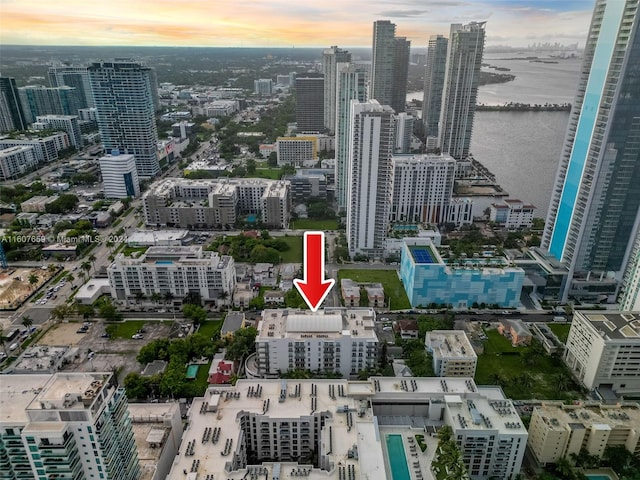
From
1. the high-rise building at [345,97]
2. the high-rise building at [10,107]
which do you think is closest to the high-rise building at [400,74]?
the high-rise building at [345,97]

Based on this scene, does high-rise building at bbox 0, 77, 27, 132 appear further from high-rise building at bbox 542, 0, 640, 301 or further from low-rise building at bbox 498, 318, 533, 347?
low-rise building at bbox 498, 318, 533, 347

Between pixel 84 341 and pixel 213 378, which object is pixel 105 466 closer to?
pixel 213 378

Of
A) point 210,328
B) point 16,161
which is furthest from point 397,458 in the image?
point 16,161

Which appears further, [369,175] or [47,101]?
[47,101]

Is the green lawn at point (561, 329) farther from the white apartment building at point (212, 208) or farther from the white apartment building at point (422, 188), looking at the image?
the white apartment building at point (212, 208)

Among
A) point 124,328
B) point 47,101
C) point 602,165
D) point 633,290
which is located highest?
point 602,165

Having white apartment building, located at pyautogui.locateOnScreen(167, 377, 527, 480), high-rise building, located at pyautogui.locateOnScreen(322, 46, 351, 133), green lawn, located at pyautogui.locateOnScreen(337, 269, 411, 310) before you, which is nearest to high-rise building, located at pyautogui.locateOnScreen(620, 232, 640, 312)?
white apartment building, located at pyautogui.locateOnScreen(167, 377, 527, 480)

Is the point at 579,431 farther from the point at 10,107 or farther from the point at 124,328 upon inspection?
the point at 10,107

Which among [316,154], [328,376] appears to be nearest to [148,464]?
[328,376]
